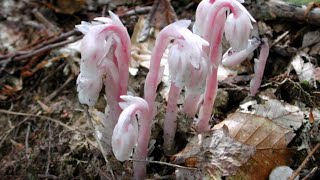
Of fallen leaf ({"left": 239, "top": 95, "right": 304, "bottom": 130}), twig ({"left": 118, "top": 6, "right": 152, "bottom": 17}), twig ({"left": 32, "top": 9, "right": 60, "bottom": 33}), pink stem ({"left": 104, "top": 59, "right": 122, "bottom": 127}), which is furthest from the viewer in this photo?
A: twig ({"left": 32, "top": 9, "right": 60, "bottom": 33})

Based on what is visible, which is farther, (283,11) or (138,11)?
(138,11)

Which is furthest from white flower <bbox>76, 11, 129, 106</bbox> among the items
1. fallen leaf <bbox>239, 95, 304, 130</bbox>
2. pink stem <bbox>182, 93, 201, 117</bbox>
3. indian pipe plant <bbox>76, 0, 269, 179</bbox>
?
fallen leaf <bbox>239, 95, 304, 130</bbox>

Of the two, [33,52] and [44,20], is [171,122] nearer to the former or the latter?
[33,52]

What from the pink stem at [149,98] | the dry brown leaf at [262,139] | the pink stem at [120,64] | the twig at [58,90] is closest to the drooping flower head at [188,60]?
the pink stem at [149,98]

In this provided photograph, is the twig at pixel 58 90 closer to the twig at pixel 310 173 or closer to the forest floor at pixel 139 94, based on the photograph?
the forest floor at pixel 139 94

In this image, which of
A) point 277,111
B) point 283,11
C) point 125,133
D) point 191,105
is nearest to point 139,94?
point 191,105

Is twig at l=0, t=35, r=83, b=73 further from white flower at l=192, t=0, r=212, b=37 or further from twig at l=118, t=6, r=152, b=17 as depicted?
white flower at l=192, t=0, r=212, b=37
